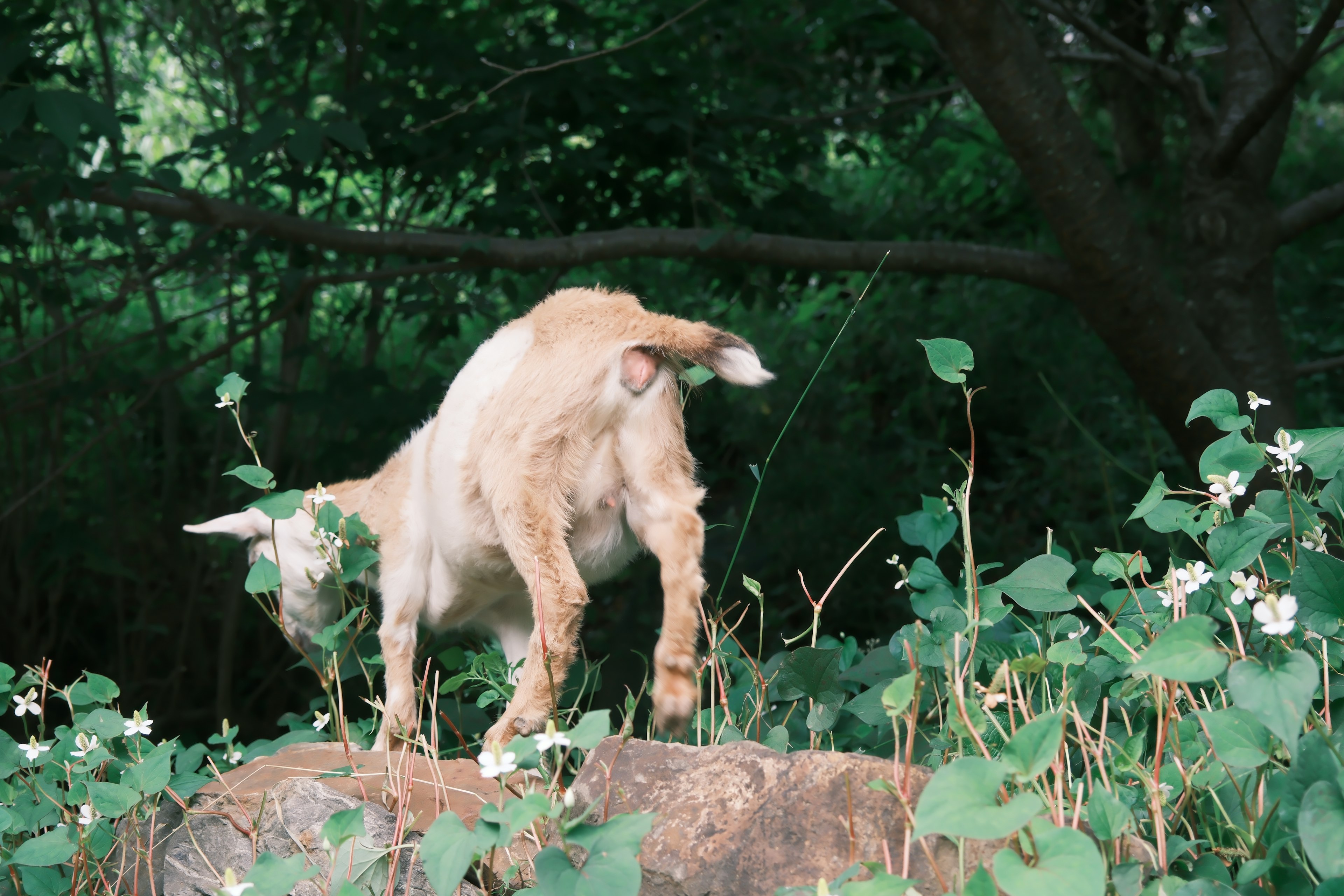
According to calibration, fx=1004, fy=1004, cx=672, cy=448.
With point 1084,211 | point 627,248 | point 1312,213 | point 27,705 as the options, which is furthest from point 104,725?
point 1312,213

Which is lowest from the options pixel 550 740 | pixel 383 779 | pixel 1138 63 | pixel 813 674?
pixel 383 779

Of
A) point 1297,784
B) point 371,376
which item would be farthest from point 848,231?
point 1297,784

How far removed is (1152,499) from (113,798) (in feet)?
6.33

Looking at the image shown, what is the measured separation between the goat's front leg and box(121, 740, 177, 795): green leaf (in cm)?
58

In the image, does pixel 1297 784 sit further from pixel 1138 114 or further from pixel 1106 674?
pixel 1138 114

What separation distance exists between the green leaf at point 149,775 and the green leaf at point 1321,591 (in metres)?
1.97

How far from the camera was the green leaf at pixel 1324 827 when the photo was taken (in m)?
1.18

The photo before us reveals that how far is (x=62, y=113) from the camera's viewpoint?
2.74 meters

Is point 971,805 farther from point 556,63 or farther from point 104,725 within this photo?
point 556,63

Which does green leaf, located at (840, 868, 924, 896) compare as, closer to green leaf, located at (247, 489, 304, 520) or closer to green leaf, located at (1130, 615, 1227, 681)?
green leaf, located at (1130, 615, 1227, 681)

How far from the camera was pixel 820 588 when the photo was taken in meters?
6.28

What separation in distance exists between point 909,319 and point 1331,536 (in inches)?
219

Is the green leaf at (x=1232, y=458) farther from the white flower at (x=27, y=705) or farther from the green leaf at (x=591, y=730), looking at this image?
the white flower at (x=27, y=705)

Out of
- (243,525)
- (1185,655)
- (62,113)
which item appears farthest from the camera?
(243,525)
